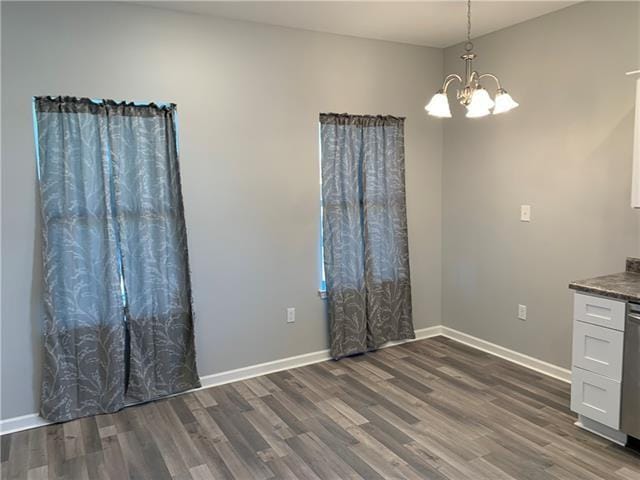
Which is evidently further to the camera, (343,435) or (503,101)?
(343,435)

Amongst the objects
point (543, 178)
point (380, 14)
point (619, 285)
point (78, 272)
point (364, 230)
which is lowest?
point (619, 285)

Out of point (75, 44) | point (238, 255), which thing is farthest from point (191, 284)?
point (75, 44)

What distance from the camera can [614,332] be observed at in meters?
2.63

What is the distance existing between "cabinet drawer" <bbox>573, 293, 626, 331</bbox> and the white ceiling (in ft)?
6.58

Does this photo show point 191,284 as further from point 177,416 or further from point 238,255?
point 177,416

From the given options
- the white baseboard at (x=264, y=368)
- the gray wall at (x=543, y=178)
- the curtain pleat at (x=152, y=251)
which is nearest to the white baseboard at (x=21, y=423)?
the curtain pleat at (x=152, y=251)

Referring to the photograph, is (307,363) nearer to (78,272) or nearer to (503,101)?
(78,272)

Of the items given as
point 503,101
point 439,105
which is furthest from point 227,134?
point 503,101

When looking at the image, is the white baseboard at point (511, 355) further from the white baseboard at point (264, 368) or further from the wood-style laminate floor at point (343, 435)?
the white baseboard at point (264, 368)

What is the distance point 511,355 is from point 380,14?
9.37 ft

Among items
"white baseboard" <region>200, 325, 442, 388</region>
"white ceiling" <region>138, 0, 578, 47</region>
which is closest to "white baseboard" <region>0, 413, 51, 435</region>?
"white baseboard" <region>200, 325, 442, 388</region>

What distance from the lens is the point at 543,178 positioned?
362 cm

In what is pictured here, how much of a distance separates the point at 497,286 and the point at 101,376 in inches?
122

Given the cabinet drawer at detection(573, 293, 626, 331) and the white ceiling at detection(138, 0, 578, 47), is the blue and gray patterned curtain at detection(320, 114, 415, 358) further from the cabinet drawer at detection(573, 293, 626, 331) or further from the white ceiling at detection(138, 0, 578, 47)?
the cabinet drawer at detection(573, 293, 626, 331)
